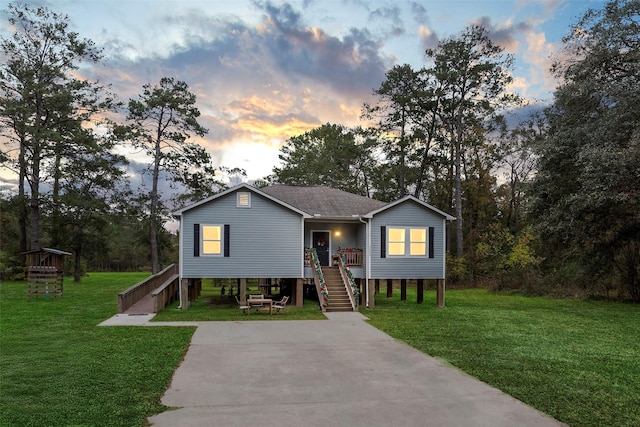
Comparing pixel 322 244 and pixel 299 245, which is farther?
pixel 322 244

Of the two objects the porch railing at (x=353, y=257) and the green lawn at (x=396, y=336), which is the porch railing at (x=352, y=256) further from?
the green lawn at (x=396, y=336)

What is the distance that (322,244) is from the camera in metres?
20.4

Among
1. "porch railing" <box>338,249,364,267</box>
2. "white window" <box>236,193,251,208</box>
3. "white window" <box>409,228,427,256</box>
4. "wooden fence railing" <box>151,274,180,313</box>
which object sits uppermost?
"white window" <box>236,193,251,208</box>

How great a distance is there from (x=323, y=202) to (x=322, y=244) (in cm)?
199

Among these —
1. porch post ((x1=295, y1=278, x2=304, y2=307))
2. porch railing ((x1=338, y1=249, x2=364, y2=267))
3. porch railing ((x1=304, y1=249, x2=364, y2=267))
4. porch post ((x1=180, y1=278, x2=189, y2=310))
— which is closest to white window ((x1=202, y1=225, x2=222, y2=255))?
porch post ((x1=180, y1=278, x2=189, y2=310))

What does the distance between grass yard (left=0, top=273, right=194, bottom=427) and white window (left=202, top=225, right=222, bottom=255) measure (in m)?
4.52

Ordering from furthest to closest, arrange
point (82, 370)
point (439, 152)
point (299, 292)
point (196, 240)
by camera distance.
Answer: point (439, 152), point (299, 292), point (196, 240), point (82, 370)

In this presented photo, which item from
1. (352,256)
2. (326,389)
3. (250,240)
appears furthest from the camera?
(352,256)

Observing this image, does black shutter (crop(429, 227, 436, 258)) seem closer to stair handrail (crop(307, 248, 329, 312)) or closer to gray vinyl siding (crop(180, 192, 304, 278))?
stair handrail (crop(307, 248, 329, 312))

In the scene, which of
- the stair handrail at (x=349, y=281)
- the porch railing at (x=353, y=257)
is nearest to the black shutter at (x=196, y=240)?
the stair handrail at (x=349, y=281)

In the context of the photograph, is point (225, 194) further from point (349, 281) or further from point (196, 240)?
point (349, 281)

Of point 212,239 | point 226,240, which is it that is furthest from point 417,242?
point 212,239

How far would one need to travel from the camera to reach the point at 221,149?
115 ft

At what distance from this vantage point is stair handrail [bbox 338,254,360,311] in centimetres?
1704
